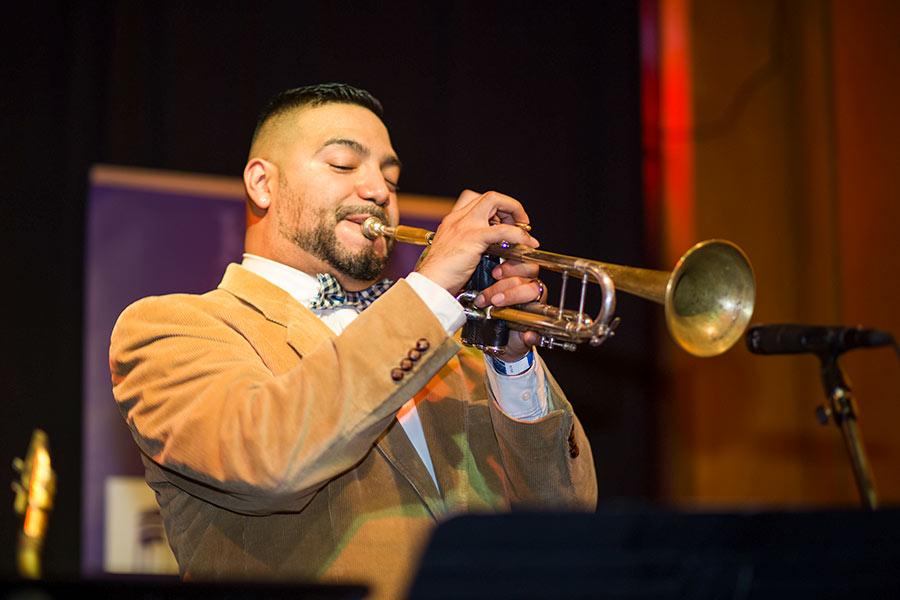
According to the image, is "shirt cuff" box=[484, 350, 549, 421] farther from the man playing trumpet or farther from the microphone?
the microphone

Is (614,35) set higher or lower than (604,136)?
higher

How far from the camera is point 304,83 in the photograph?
3973 mm

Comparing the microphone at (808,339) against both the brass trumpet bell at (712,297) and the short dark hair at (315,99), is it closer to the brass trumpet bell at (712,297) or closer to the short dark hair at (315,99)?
the brass trumpet bell at (712,297)

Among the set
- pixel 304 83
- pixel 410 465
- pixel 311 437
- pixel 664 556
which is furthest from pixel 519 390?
pixel 304 83

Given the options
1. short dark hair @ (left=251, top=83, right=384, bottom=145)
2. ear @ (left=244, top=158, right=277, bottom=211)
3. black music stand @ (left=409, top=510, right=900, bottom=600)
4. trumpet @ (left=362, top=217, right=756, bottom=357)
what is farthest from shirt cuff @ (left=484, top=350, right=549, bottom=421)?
black music stand @ (left=409, top=510, right=900, bottom=600)

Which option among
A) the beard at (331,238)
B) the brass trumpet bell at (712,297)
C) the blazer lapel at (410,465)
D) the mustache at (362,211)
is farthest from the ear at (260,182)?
the brass trumpet bell at (712,297)

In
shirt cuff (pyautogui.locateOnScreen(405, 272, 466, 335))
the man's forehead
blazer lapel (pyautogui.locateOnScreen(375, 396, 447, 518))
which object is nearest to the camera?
shirt cuff (pyautogui.locateOnScreen(405, 272, 466, 335))

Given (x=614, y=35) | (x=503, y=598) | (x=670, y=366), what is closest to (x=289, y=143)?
(x=503, y=598)

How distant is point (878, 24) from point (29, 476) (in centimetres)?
455

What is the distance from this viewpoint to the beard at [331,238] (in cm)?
286

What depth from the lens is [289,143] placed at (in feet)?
9.74

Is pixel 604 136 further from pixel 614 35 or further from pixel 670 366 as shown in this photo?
pixel 670 366

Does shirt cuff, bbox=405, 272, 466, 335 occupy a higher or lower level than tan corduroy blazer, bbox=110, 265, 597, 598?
higher

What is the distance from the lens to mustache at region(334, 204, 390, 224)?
2.86 m
